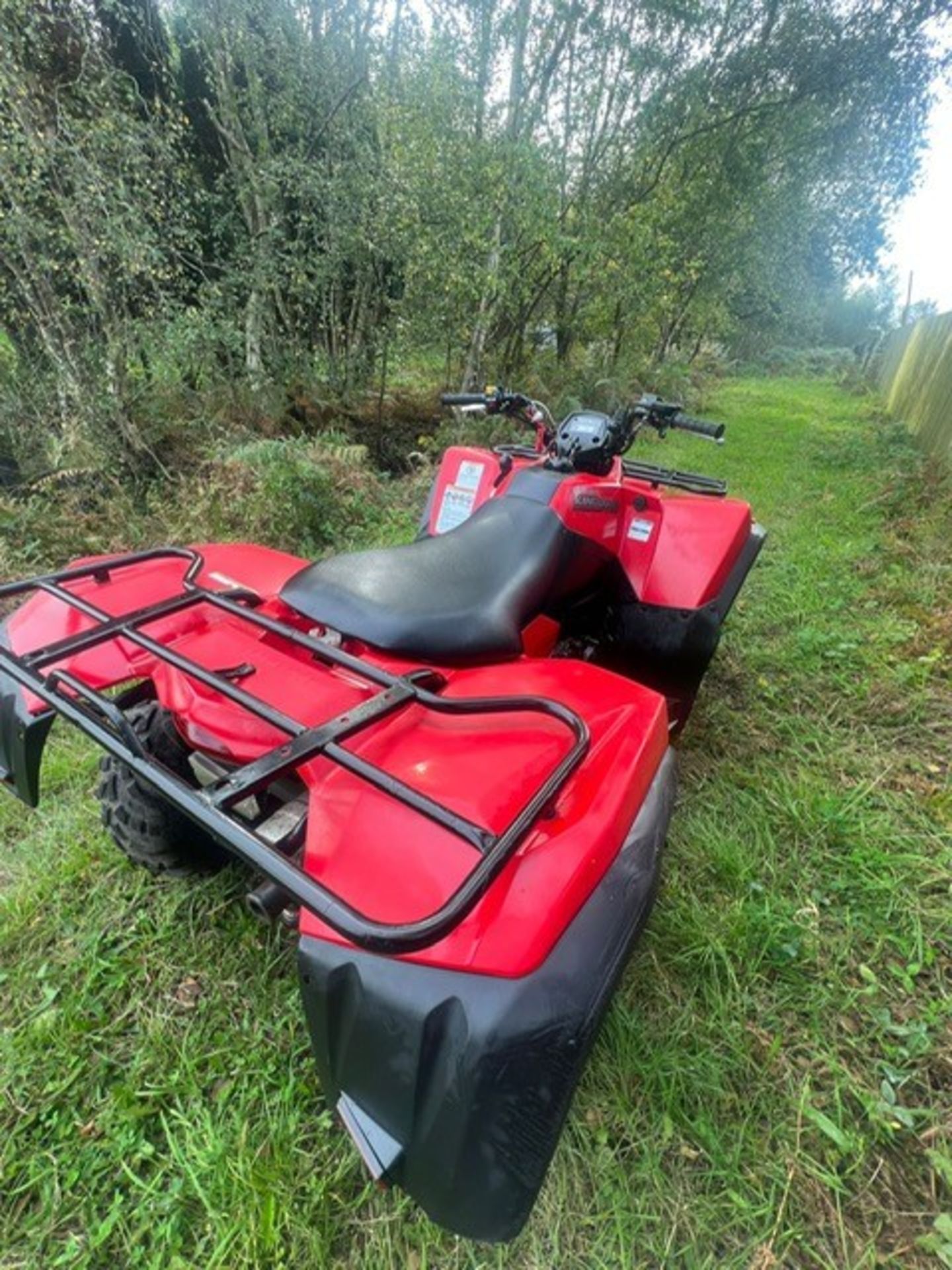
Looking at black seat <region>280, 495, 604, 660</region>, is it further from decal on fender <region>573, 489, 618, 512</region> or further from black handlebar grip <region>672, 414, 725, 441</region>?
black handlebar grip <region>672, 414, 725, 441</region>

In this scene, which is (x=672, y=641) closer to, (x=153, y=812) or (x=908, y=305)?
(x=153, y=812)

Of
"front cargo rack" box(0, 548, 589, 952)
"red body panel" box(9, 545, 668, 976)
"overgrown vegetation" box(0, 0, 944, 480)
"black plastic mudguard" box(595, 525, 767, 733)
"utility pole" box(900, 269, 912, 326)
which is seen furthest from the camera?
"utility pole" box(900, 269, 912, 326)

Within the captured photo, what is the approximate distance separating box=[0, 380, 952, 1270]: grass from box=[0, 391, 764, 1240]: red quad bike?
378 millimetres

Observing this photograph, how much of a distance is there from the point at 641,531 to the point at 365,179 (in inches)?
188

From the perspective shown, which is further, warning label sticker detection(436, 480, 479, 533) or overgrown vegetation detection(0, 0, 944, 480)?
overgrown vegetation detection(0, 0, 944, 480)

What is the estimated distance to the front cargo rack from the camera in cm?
67

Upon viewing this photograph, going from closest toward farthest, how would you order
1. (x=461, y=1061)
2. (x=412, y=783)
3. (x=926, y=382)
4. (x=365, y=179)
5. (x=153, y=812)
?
1. (x=461, y=1061)
2. (x=412, y=783)
3. (x=153, y=812)
4. (x=365, y=179)
5. (x=926, y=382)

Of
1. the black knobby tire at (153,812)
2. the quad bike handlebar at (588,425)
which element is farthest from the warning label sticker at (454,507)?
the black knobby tire at (153,812)

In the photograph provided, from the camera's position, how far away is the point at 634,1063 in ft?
4.43

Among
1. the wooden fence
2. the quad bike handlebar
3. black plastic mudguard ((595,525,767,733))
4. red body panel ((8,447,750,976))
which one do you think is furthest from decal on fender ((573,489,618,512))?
the wooden fence

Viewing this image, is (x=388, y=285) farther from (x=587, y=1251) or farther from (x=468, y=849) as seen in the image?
(x=587, y=1251)

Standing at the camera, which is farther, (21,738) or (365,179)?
(365,179)

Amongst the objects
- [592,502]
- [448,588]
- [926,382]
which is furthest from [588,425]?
[926,382]

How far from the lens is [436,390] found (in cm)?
746
